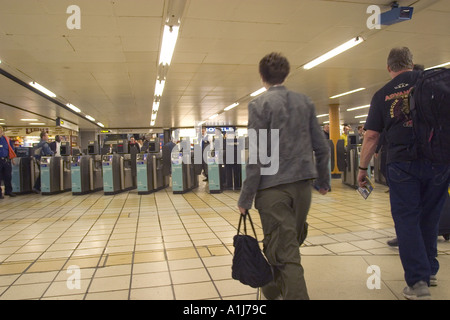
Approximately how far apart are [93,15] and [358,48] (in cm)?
471

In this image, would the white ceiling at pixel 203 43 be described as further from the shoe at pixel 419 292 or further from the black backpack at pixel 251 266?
the shoe at pixel 419 292

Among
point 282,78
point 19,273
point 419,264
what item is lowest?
point 19,273

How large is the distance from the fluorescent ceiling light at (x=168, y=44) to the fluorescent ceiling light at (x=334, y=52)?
309 cm

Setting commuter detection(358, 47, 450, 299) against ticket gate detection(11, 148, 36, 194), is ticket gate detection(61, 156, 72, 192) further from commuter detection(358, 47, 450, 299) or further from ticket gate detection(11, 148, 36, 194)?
commuter detection(358, 47, 450, 299)

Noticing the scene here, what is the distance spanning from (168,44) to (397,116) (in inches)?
174

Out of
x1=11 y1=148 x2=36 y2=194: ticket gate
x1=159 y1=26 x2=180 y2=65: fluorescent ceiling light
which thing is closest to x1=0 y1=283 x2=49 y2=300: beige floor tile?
x1=159 y1=26 x2=180 y2=65: fluorescent ceiling light

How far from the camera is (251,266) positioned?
1.76 meters

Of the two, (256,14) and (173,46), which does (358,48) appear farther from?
(173,46)

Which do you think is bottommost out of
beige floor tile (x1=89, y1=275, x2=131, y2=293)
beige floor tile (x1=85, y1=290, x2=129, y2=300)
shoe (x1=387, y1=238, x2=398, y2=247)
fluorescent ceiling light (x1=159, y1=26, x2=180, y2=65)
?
beige floor tile (x1=89, y1=275, x2=131, y2=293)

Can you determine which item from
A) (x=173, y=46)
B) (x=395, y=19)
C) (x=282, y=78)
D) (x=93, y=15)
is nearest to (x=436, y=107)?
(x=282, y=78)

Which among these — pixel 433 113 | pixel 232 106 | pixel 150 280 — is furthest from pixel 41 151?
pixel 433 113

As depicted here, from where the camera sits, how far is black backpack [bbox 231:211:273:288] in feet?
5.77

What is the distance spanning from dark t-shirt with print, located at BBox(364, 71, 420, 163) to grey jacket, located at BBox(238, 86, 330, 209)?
62 centimetres

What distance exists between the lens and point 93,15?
4.37 m
